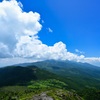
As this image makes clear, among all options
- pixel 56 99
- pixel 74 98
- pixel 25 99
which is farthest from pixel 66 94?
pixel 25 99

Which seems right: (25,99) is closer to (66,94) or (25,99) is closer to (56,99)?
(56,99)

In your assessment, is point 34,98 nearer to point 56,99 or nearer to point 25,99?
point 25,99

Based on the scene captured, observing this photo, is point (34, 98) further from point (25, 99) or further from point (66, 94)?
point (66, 94)

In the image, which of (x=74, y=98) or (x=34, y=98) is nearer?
(x=34, y=98)

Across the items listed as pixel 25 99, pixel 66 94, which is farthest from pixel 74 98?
pixel 25 99

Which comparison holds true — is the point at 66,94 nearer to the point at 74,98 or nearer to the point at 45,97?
the point at 74,98

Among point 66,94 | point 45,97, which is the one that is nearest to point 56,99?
point 45,97

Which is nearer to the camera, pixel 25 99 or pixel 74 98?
pixel 25 99
